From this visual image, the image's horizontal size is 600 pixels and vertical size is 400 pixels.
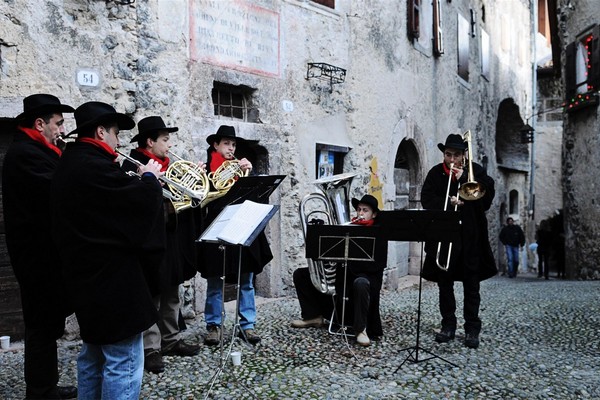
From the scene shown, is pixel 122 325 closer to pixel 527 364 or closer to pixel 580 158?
pixel 527 364

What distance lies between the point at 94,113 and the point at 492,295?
7879 millimetres

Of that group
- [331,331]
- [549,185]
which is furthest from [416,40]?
[549,185]

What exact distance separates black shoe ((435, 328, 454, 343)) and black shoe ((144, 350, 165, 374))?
2581 millimetres

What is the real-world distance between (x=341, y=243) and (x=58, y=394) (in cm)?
259

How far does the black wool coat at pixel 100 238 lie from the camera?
2.83 m

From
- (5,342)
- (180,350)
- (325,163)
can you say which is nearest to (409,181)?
(325,163)

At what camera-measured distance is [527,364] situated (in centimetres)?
484

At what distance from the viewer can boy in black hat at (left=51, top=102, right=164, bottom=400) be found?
283cm

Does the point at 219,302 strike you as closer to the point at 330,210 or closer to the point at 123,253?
the point at 330,210

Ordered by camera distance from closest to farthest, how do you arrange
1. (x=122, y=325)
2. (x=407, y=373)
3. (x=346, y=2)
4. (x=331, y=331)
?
(x=122, y=325) → (x=407, y=373) → (x=331, y=331) → (x=346, y=2)

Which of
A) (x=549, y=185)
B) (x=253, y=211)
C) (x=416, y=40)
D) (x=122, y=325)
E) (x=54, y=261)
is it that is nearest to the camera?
(x=122, y=325)

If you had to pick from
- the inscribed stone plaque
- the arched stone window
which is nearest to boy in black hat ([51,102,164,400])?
the inscribed stone plaque

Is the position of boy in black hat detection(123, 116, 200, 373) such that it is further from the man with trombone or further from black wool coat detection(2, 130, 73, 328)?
the man with trombone

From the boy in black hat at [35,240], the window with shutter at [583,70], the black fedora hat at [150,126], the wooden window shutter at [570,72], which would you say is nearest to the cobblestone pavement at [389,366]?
the boy in black hat at [35,240]
